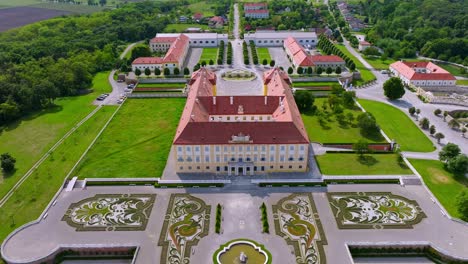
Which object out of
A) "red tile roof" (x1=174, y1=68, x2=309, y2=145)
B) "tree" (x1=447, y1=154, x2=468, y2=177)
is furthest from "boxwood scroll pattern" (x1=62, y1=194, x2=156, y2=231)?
"tree" (x1=447, y1=154, x2=468, y2=177)

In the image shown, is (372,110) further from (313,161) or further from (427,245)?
(427,245)

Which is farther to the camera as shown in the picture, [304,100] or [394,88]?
[394,88]

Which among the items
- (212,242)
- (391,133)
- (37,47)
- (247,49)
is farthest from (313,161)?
(37,47)

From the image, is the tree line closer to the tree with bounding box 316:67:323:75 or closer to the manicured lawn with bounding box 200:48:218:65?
the manicured lawn with bounding box 200:48:218:65

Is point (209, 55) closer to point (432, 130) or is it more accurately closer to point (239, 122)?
point (239, 122)

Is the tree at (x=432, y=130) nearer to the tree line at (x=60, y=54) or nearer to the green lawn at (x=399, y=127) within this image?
the green lawn at (x=399, y=127)

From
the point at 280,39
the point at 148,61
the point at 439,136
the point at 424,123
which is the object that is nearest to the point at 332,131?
the point at 424,123
